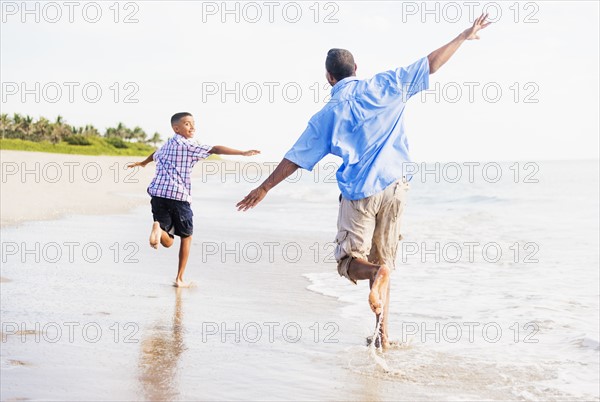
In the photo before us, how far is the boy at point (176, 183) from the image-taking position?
7055 millimetres

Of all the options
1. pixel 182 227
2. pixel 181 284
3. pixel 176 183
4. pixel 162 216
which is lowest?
pixel 181 284

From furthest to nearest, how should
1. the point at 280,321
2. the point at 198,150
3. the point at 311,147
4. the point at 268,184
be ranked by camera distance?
the point at 198,150 → the point at 280,321 → the point at 311,147 → the point at 268,184

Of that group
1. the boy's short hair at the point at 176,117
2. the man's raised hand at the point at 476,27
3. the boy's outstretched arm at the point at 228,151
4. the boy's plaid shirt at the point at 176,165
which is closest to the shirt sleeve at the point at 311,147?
the man's raised hand at the point at 476,27

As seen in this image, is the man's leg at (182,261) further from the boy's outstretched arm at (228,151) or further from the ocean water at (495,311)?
the ocean water at (495,311)

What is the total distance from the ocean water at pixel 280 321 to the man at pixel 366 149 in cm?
70

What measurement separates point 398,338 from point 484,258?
5.18 meters

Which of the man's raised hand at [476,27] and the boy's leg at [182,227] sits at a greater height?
the man's raised hand at [476,27]

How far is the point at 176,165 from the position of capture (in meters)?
7.10

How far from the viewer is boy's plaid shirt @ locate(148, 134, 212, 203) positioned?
7.05 m

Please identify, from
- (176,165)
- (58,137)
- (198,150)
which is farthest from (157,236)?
(58,137)

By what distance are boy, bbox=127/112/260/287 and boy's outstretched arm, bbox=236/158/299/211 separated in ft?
8.14

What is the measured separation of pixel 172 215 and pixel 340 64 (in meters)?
3.15

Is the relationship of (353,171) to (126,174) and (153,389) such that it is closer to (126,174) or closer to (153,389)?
(153,389)

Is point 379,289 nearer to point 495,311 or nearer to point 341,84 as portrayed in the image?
point 341,84
